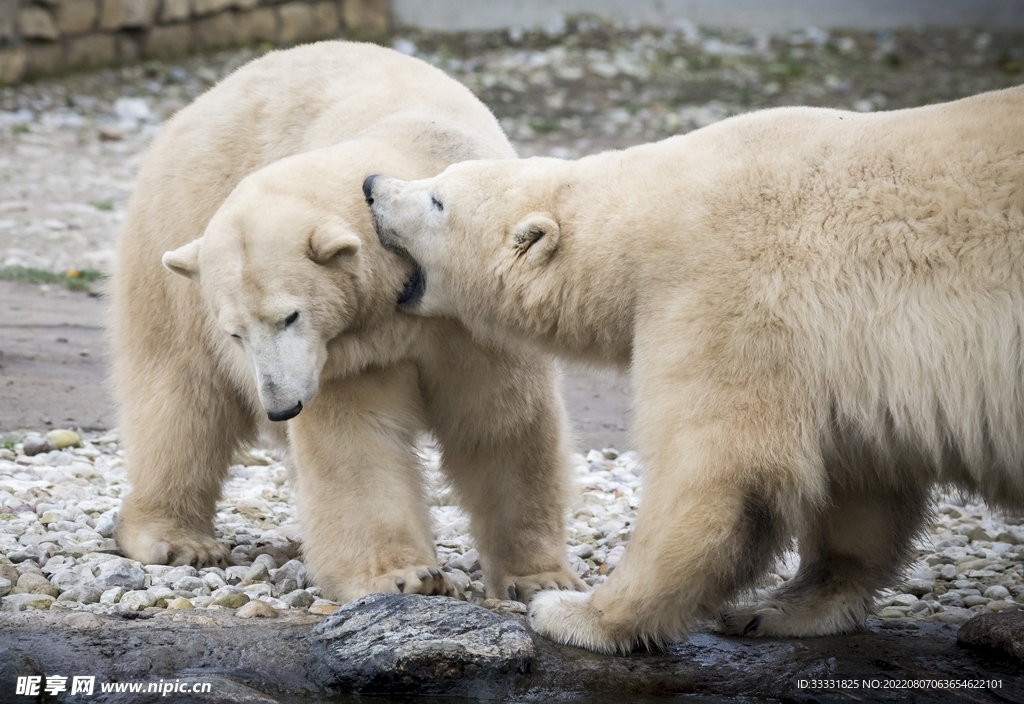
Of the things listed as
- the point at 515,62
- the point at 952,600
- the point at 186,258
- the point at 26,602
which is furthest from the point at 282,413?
the point at 515,62

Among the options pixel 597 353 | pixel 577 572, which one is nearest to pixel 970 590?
pixel 577 572

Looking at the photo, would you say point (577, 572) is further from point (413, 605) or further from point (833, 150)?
point (833, 150)

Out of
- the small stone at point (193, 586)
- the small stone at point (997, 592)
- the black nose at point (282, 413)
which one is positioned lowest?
the small stone at point (193, 586)

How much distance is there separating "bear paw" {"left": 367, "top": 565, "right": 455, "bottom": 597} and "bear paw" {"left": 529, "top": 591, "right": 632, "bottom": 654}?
0.27 metres

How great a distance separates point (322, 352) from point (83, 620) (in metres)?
0.95

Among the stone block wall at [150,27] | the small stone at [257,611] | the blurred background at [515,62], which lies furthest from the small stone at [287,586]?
the stone block wall at [150,27]

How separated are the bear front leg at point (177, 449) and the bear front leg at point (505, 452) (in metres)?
0.88

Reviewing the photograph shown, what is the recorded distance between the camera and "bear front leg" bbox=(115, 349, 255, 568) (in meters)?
4.32

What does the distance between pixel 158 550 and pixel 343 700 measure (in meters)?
1.39

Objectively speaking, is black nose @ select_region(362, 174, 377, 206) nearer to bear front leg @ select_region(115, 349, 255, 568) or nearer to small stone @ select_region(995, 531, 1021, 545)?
bear front leg @ select_region(115, 349, 255, 568)

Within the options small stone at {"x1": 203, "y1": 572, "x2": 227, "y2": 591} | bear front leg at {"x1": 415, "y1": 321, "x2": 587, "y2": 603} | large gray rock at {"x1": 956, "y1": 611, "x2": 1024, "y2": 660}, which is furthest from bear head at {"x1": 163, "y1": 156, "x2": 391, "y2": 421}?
large gray rock at {"x1": 956, "y1": 611, "x2": 1024, "y2": 660}

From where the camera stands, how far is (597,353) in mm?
3541

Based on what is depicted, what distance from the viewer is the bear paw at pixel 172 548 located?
4.19m

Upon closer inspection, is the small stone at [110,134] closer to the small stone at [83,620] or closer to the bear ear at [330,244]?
the bear ear at [330,244]
